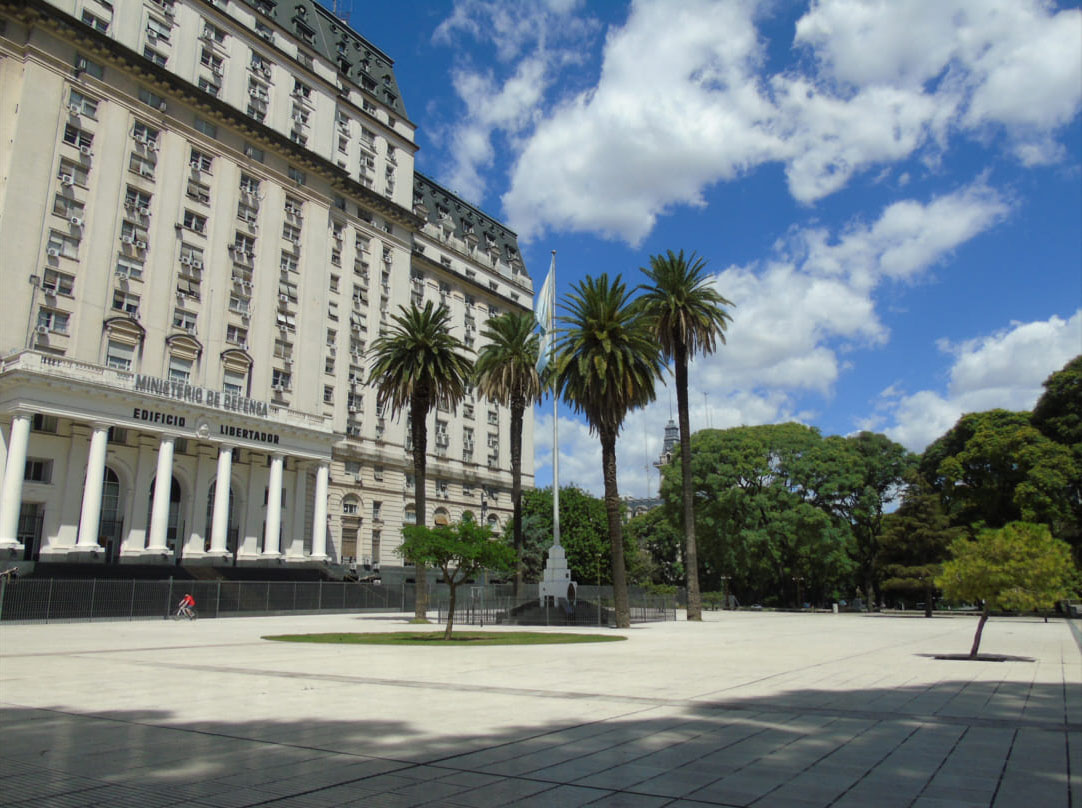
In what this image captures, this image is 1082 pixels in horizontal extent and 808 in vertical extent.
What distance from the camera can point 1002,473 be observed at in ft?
185

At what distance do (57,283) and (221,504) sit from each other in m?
17.5

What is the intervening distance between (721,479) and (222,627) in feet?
145

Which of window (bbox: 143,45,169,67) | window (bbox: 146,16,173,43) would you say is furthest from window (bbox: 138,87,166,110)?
Result: window (bbox: 146,16,173,43)

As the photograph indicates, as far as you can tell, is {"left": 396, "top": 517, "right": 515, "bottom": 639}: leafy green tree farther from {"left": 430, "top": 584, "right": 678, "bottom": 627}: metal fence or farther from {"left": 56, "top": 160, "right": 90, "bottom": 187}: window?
{"left": 56, "top": 160, "right": 90, "bottom": 187}: window

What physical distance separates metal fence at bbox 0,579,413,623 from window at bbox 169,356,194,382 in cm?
1759

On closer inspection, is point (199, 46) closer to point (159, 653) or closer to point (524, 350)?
point (524, 350)

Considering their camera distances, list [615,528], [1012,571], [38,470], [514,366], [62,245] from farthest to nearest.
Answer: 1. [514,366]
2. [62,245]
3. [38,470]
4. [615,528]
5. [1012,571]

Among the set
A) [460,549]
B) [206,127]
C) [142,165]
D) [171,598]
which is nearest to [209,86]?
[206,127]

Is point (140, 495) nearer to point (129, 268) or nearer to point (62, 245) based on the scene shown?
point (129, 268)

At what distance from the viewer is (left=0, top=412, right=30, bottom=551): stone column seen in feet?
132

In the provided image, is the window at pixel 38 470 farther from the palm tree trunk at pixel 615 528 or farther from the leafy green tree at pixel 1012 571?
the leafy green tree at pixel 1012 571

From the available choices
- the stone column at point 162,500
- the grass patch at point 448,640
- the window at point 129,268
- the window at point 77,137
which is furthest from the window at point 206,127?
the grass patch at point 448,640

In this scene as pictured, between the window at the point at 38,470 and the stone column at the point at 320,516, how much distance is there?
18.1 meters

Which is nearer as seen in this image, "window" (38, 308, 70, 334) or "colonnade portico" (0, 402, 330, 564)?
"colonnade portico" (0, 402, 330, 564)
